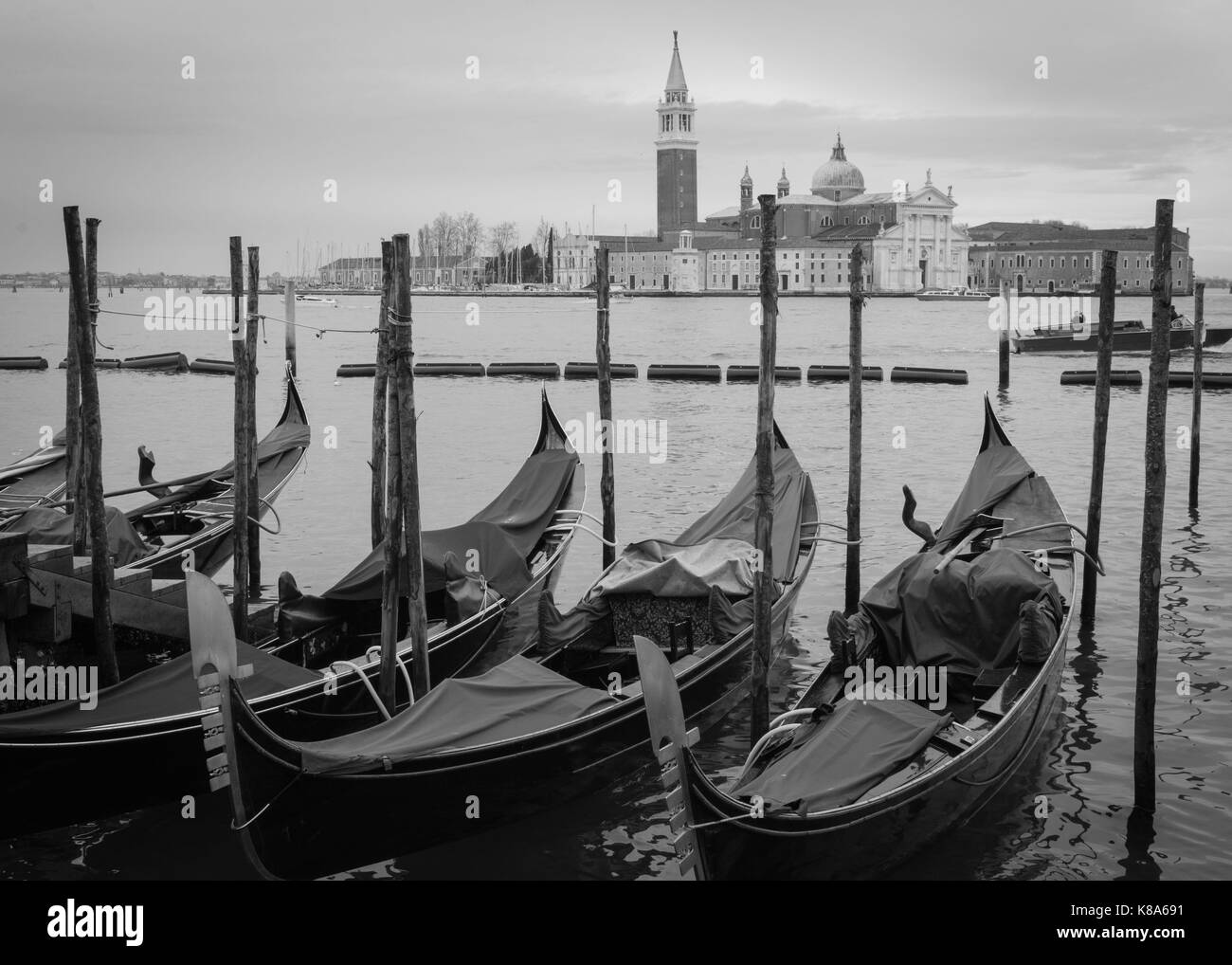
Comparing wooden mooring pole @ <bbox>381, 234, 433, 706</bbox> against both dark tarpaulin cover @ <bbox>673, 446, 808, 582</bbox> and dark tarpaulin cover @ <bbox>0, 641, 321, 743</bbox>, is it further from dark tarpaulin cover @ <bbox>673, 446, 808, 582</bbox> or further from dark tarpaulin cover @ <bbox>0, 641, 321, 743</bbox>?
dark tarpaulin cover @ <bbox>673, 446, 808, 582</bbox>

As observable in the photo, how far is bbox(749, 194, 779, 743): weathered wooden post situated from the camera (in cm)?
532

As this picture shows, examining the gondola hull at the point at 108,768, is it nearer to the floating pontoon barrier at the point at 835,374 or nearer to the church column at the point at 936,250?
the floating pontoon barrier at the point at 835,374

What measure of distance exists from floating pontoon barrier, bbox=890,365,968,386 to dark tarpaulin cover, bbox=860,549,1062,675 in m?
19.2

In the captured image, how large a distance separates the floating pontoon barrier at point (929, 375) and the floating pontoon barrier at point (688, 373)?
3410mm

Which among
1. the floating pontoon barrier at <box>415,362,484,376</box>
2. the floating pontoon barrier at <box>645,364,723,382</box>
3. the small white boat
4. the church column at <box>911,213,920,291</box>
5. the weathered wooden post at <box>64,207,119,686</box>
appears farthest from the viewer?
the church column at <box>911,213,920,291</box>

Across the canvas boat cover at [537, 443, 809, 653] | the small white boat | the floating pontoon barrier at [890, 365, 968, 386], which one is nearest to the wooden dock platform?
the canvas boat cover at [537, 443, 809, 653]

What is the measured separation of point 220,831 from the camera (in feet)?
16.6

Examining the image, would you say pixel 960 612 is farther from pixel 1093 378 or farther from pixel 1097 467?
pixel 1093 378

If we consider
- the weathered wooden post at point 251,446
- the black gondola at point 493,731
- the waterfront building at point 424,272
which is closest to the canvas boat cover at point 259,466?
the weathered wooden post at point 251,446

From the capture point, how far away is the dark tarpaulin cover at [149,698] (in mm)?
4648

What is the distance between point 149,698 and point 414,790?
3.92ft

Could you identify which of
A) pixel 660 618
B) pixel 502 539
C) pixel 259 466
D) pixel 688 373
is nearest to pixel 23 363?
pixel 688 373

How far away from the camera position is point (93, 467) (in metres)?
5.88

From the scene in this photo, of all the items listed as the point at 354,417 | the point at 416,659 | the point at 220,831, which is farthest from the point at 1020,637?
the point at 354,417
